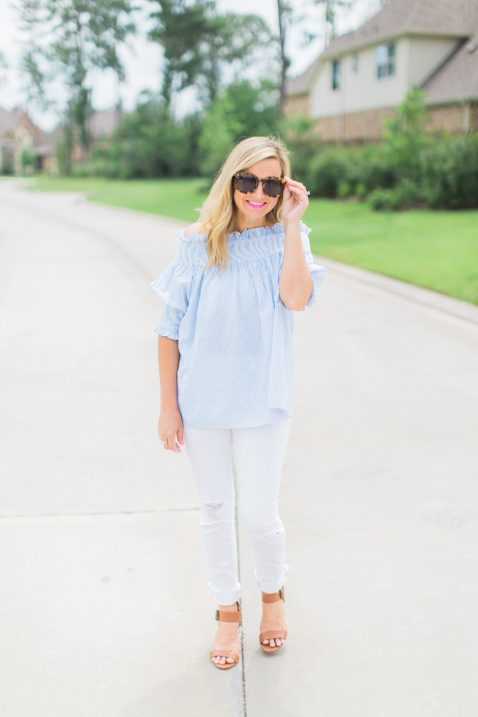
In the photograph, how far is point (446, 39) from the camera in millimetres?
32906

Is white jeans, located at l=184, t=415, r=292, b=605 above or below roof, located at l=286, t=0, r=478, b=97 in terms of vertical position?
below

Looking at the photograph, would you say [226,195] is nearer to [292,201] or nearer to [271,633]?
[292,201]

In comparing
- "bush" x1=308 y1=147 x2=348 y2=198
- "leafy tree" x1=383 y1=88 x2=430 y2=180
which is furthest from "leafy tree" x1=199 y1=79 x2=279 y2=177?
"leafy tree" x1=383 y1=88 x2=430 y2=180

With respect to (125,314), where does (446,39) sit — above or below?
above

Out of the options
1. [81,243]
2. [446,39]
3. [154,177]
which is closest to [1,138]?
[154,177]

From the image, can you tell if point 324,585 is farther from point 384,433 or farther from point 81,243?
point 81,243

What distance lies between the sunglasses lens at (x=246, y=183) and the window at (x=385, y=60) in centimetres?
3400

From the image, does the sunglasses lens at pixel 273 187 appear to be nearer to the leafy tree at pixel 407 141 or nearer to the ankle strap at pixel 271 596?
the ankle strap at pixel 271 596

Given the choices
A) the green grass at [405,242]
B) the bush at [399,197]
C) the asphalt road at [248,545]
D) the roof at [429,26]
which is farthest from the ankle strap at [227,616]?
the roof at [429,26]

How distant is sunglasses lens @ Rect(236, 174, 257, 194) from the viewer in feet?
8.55

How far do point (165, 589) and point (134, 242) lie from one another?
48.8 ft

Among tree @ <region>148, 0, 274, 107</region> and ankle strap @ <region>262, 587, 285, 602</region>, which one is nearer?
ankle strap @ <region>262, 587, 285, 602</region>

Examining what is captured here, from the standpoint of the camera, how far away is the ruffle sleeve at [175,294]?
269 centimetres

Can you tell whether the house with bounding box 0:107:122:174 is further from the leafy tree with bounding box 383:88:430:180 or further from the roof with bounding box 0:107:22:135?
the leafy tree with bounding box 383:88:430:180
